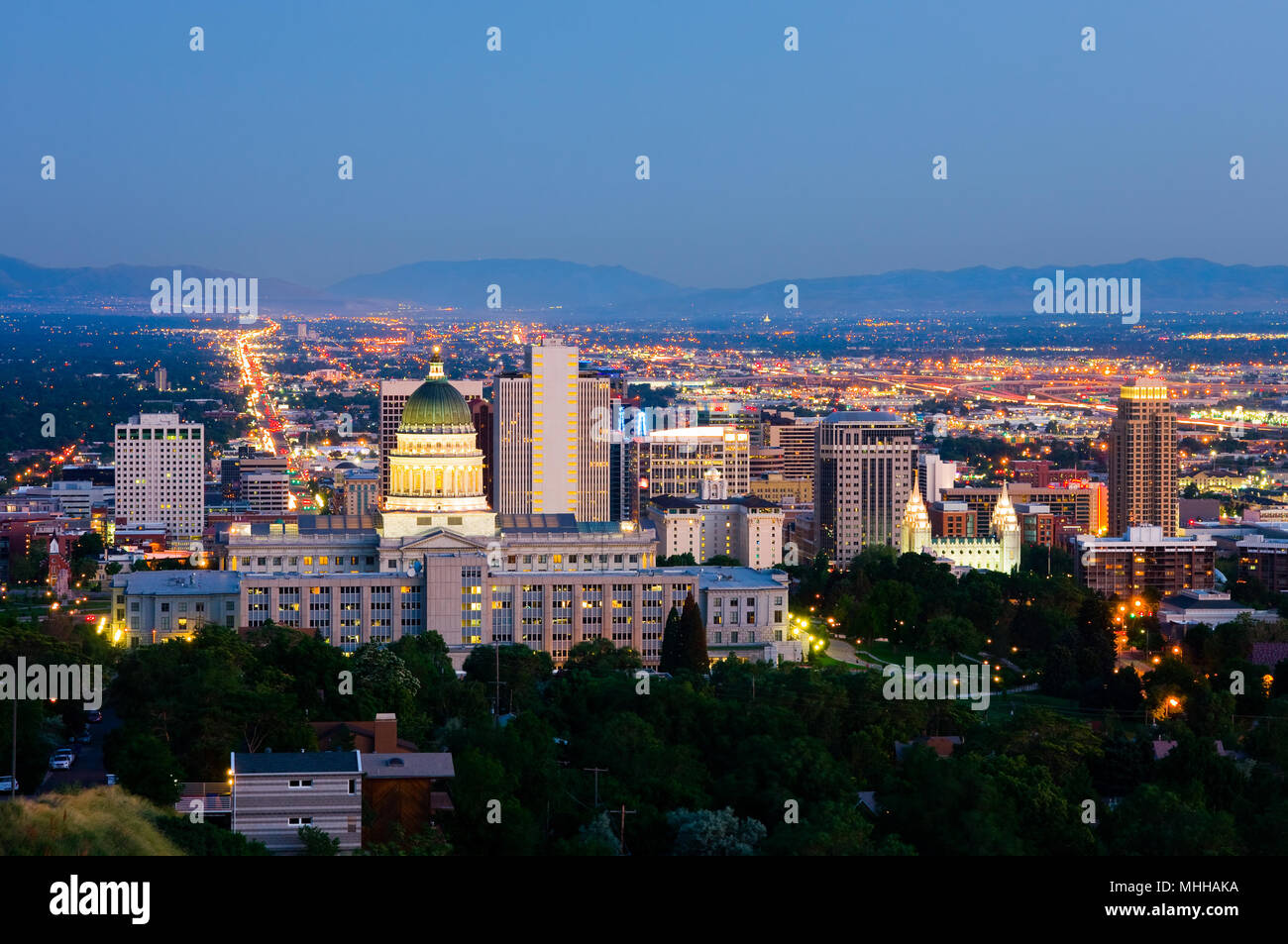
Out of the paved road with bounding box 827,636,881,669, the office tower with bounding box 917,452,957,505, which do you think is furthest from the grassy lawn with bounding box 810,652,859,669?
the office tower with bounding box 917,452,957,505

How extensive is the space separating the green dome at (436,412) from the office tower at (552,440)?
41373 mm

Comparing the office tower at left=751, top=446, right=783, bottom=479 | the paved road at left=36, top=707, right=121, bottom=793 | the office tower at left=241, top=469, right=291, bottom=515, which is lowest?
the paved road at left=36, top=707, right=121, bottom=793

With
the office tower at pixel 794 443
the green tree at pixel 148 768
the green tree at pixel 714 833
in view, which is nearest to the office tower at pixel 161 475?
the office tower at pixel 794 443

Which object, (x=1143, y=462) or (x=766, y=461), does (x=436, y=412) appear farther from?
(x=766, y=461)

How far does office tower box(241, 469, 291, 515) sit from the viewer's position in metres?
156

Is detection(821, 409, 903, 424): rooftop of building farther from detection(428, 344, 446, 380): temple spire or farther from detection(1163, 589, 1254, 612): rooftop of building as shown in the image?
detection(428, 344, 446, 380): temple spire

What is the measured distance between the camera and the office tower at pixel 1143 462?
446 feet

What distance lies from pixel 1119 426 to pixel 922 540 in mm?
18870

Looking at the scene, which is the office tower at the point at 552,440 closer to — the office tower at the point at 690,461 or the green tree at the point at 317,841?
the office tower at the point at 690,461

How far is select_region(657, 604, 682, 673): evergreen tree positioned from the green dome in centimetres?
1377

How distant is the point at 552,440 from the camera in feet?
447

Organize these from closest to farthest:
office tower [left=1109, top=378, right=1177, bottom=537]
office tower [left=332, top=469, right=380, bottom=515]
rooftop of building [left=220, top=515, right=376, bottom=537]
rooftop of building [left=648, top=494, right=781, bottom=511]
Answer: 1. rooftop of building [left=220, top=515, right=376, bottom=537]
2. rooftop of building [left=648, top=494, right=781, bottom=511]
3. office tower [left=1109, top=378, right=1177, bottom=537]
4. office tower [left=332, top=469, right=380, bottom=515]

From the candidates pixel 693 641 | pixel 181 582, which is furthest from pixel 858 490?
pixel 693 641
